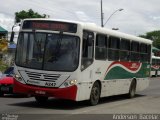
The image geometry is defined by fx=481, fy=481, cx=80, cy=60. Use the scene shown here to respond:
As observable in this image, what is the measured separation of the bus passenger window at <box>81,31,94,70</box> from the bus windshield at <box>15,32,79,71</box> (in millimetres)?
397

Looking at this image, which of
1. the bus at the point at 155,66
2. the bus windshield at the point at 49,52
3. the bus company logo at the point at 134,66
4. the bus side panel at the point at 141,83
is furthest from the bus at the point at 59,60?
the bus at the point at 155,66

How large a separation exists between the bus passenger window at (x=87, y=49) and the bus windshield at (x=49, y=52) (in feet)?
1.30

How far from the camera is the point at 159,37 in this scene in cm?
13775

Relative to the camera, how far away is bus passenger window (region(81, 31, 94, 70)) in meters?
16.0

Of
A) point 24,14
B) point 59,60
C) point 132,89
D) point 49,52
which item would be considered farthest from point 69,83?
point 24,14

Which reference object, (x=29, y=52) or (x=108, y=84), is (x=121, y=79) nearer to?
(x=108, y=84)

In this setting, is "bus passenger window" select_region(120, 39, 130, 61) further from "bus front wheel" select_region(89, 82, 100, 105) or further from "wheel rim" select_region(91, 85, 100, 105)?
"wheel rim" select_region(91, 85, 100, 105)

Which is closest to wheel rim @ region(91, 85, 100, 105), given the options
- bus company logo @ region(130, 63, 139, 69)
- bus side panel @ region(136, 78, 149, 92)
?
bus company logo @ region(130, 63, 139, 69)

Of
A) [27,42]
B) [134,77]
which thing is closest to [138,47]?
[134,77]

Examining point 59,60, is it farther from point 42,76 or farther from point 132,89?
point 132,89

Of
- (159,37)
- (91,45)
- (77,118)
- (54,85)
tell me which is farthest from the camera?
(159,37)

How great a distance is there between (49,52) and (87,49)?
4.52 ft

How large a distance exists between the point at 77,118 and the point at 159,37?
12694 cm

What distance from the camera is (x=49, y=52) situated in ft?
51.5
